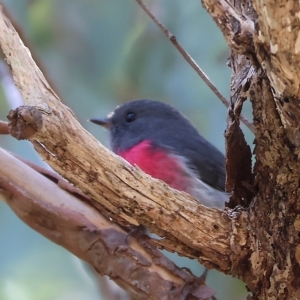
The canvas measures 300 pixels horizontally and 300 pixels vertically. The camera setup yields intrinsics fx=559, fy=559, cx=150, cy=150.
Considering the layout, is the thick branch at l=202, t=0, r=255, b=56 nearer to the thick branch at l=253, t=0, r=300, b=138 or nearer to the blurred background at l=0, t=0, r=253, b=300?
the thick branch at l=253, t=0, r=300, b=138

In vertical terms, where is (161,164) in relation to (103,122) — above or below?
below

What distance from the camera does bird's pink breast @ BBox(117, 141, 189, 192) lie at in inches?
65.8

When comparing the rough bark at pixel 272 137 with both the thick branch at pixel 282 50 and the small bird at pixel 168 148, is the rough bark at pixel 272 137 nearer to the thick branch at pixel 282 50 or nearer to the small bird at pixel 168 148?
the thick branch at pixel 282 50

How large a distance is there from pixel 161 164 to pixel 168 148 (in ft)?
0.39

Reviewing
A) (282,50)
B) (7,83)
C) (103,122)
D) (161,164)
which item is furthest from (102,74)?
(282,50)

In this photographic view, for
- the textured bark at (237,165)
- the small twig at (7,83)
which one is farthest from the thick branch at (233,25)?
the small twig at (7,83)

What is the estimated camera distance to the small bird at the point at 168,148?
167cm

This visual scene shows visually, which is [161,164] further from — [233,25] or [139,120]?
[233,25]

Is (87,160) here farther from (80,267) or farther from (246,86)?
(80,267)

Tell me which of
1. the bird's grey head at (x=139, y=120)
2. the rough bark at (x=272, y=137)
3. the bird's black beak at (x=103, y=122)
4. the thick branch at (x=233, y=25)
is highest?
the bird's black beak at (x=103, y=122)

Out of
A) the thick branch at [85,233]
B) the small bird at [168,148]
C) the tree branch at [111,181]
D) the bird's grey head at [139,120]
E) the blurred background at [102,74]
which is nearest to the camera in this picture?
the tree branch at [111,181]

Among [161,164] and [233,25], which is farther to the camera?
[161,164]

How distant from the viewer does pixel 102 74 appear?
6.59ft

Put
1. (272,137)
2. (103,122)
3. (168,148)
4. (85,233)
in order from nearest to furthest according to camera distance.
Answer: (272,137), (85,233), (168,148), (103,122)
